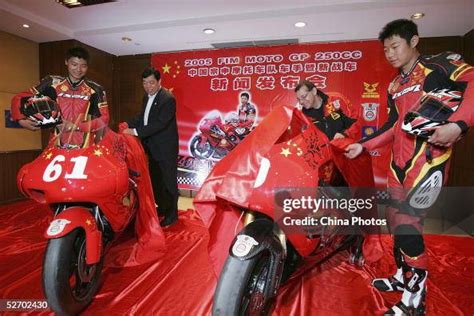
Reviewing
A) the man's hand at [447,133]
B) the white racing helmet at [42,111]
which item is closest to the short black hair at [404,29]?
the man's hand at [447,133]

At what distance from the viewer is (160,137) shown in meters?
2.72

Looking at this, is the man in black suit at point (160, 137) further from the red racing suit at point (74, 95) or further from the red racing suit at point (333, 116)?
the red racing suit at point (333, 116)

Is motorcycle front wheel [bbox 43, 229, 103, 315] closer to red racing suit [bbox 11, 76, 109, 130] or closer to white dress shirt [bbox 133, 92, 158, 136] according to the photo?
red racing suit [bbox 11, 76, 109, 130]

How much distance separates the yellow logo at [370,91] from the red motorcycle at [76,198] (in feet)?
10.4

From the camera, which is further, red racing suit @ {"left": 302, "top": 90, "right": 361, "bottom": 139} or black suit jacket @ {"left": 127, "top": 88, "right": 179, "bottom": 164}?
black suit jacket @ {"left": 127, "top": 88, "right": 179, "bottom": 164}

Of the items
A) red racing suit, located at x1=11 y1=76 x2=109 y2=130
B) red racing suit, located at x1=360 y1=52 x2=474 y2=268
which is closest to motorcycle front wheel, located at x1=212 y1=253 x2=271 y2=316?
red racing suit, located at x1=360 y1=52 x2=474 y2=268

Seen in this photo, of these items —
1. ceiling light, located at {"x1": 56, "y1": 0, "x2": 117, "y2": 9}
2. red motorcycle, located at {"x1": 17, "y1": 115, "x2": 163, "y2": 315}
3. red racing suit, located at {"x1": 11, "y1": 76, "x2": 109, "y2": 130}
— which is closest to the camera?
red motorcycle, located at {"x1": 17, "y1": 115, "x2": 163, "y2": 315}

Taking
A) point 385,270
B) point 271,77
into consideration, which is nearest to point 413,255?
point 385,270

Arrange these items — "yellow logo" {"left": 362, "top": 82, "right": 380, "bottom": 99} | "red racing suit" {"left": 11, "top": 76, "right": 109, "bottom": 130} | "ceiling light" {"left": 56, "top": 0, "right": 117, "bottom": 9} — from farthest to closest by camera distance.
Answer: "yellow logo" {"left": 362, "top": 82, "right": 380, "bottom": 99}, "ceiling light" {"left": 56, "top": 0, "right": 117, "bottom": 9}, "red racing suit" {"left": 11, "top": 76, "right": 109, "bottom": 130}

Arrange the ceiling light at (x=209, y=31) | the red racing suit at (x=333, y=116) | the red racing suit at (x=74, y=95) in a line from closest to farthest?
the red racing suit at (x=74, y=95)
the red racing suit at (x=333, y=116)
the ceiling light at (x=209, y=31)

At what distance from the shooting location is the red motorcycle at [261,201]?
37.6 inches

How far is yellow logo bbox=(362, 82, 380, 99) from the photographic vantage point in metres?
3.58

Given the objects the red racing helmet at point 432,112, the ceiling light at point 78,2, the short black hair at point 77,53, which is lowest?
the red racing helmet at point 432,112

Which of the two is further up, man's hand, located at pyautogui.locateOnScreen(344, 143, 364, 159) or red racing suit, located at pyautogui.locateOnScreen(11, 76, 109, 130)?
red racing suit, located at pyautogui.locateOnScreen(11, 76, 109, 130)
